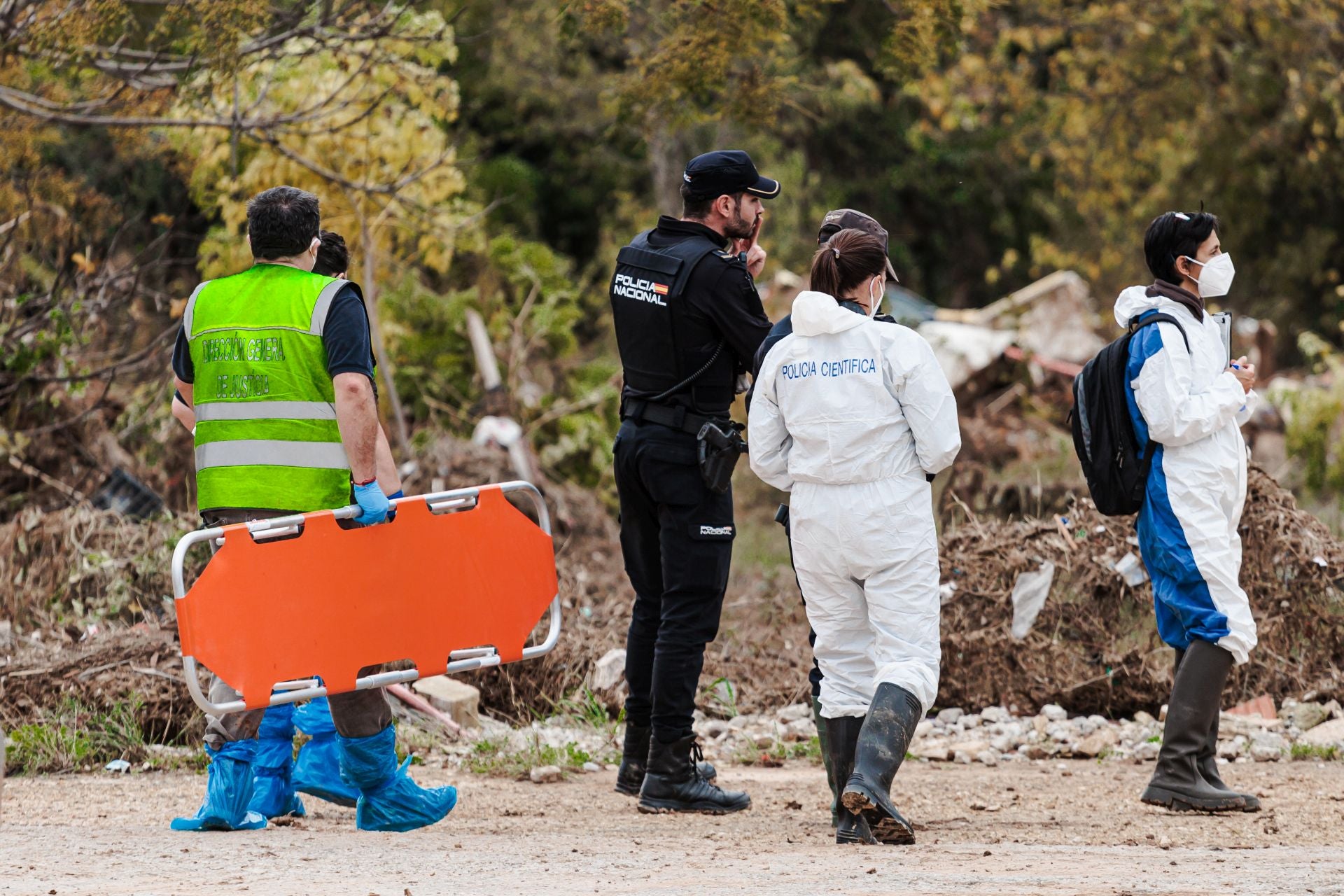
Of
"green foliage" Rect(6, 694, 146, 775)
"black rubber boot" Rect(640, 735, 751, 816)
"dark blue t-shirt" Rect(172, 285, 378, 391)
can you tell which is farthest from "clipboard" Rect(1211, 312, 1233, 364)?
"green foliage" Rect(6, 694, 146, 775)

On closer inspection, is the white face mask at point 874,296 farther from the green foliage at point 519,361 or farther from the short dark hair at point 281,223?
the green foliage at point 519,361

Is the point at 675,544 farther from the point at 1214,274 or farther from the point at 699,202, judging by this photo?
the point at 1214,274

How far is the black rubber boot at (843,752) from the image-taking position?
4.71 m

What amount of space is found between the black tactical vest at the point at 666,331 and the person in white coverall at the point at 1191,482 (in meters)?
1.40

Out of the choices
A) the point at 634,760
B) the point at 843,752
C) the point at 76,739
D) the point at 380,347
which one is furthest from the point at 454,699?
the point at 380,347

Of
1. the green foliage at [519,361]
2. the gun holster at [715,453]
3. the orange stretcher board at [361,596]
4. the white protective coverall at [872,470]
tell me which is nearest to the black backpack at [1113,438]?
the white protective coverall at [872,470]

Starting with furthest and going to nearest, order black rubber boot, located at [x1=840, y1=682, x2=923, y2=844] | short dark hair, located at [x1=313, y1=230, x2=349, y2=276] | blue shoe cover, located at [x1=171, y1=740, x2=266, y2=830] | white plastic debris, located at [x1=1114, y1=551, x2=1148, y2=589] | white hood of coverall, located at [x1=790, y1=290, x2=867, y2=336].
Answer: white plastic debris, located at [x1=1114, y1=551, x2=1148, y2=589], short dark hair, located at [x1=313, y1=230, x2=349, y2=276], blue shoe cover, located at [x1=171, y1=740, x2=266, y2=830], white hood of coverall, located at [x1=790, y1=290, x2=867, y2=336], black rubber boot, located at [x1=840, y1=682, x2=923, y2=844]

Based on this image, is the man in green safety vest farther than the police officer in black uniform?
No

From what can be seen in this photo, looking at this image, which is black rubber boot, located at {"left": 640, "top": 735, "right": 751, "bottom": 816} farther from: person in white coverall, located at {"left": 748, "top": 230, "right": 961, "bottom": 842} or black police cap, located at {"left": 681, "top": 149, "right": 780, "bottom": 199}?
black police cap, located at {"left": 681, "top": 149, "right": 780, "bottom": 199}

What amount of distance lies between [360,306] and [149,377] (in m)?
5.56

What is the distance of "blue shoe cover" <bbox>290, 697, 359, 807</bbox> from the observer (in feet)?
17.4

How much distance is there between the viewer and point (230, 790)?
4867 mm

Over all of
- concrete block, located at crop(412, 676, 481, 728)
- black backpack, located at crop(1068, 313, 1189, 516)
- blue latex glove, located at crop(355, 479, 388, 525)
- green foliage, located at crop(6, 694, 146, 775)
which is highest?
black backpack, located at crop(1068, 313, 1189, 516)

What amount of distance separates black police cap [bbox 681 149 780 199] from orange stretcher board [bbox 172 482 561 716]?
1.16 m
